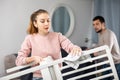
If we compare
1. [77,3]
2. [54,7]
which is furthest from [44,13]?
[77,3]

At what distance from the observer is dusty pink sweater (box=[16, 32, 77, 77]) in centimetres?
152

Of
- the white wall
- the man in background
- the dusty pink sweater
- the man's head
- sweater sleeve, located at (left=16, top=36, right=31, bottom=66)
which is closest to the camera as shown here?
sweater sleeve, located at (left=16, top=36, right=31, bottom=66)

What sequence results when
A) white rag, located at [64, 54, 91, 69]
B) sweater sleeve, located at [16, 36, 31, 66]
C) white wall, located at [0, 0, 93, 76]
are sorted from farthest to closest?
white wall, located at [0, 0, 93, 76] < sweater sleeve, located at [16, 36, 31, 66] < white rag, located at [64, 54, 91, 69]

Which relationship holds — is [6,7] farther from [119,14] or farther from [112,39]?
[119,14]

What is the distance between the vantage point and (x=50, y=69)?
1.27 metres

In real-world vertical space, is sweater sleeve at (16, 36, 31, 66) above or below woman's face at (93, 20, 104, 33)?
below

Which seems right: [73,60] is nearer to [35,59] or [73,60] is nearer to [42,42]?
[35,59]

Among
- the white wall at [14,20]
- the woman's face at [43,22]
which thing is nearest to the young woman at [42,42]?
the woman's face at [43,22]

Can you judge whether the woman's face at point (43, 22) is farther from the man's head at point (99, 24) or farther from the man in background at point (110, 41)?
the man's head at point (99, 24)

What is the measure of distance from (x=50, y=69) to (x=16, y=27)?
7.01 feet

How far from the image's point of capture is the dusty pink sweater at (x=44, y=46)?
1.52m

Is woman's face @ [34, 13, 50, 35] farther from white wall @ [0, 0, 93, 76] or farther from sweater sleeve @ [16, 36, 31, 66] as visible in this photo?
white wall @ [0, 0, 93, 76]

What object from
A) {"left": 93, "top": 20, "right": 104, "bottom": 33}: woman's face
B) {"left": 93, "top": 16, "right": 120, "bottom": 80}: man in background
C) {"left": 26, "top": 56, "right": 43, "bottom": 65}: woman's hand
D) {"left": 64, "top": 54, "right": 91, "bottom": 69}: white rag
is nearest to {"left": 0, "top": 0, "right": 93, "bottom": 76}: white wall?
{"left": 93, "top": 20, "right": 104, "bottom": 33}: woman's face

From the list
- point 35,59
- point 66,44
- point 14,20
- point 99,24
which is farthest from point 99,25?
point 35,59
